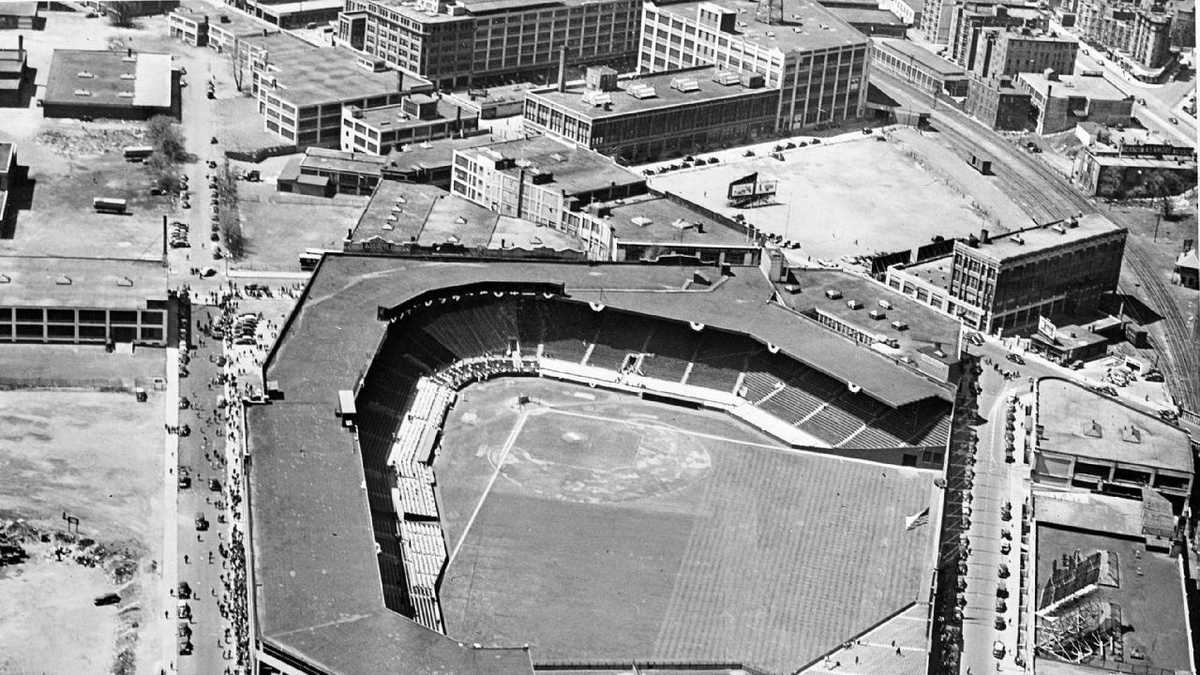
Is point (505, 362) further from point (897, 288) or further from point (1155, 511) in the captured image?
point (1155, 511)

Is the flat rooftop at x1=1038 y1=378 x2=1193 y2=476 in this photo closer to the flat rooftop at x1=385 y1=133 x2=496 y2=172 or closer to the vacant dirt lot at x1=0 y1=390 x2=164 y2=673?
the vacant dirt lot at x1=0 y1=390 x2=164 y2=673

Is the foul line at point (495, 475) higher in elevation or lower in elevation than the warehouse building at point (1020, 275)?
lower

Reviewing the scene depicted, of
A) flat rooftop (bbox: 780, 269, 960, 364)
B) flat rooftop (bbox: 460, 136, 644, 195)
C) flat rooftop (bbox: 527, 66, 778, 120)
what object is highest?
flat rooftop (bbox: 527, 66, 778, 120)

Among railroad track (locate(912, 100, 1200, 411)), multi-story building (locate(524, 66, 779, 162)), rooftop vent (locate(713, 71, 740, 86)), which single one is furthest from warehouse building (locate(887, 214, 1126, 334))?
rooftop vent (locate(713, 71, 740, 86))

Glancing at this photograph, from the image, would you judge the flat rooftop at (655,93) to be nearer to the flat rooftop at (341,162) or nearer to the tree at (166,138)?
the flat rooftop at (341,162)

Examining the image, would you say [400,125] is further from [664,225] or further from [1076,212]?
[1076,212]

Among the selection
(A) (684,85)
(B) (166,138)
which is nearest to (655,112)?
(A) (684,85)

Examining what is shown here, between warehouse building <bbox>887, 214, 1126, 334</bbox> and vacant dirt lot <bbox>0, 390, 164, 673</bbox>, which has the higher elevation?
warehouse building <bbox>887, 214, 1126, 334</bbox>

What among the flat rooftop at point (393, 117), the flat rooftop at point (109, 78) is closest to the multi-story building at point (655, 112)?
the flat rooftop at point (393, 117)
